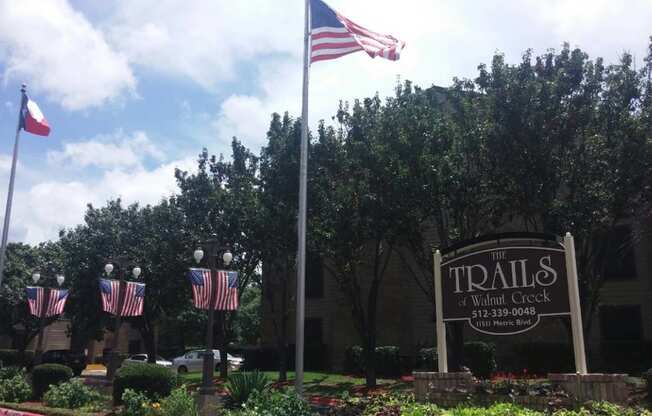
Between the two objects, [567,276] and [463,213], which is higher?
[463,213]

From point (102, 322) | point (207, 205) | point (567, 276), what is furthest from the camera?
point (102, 322)

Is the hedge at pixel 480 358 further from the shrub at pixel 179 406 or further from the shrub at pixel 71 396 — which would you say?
the shrub at pixel 179 406

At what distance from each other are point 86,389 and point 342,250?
31.1 ft

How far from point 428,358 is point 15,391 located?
16.0 meters

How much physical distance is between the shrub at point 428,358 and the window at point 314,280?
9.34 meters

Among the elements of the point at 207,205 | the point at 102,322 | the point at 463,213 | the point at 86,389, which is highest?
the point at 207,205

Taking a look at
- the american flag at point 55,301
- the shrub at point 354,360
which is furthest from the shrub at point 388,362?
the american flag at point 55,301

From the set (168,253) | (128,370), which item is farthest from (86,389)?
(168,253)

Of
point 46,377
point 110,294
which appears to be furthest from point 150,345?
point 46,377

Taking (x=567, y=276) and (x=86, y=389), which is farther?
(x=86, y=389)

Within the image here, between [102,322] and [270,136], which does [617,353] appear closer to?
[270,136]

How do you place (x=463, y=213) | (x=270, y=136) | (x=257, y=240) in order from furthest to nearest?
(x=257, y=240) → (x=270, y=136) → (x=463, y=213)

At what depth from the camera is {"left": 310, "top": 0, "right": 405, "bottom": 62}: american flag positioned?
15141mm

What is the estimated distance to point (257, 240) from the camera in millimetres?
28234
